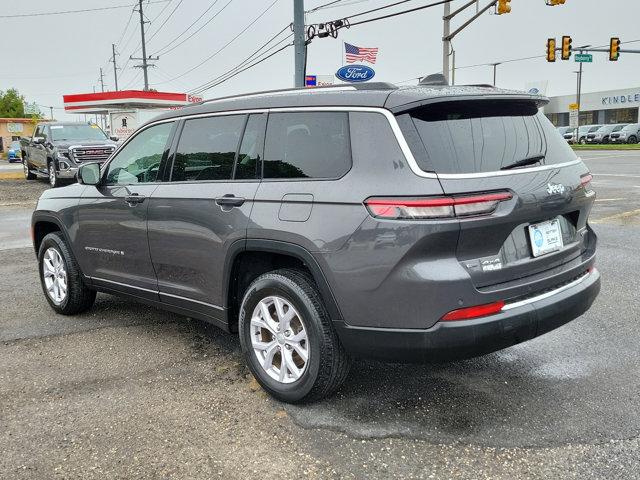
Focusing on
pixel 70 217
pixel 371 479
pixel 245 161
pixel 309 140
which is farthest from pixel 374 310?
pixel 70 217

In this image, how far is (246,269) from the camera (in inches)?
→ 152

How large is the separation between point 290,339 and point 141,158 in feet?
6.86

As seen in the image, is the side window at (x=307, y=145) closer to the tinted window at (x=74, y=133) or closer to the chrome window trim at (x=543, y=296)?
the chrome window trim at (x=543, y=296)

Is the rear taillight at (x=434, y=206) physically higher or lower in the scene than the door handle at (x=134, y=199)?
higher

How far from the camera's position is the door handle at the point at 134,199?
14.6 feet

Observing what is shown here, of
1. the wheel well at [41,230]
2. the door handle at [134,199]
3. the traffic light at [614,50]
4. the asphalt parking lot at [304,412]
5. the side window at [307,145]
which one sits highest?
the traffic light at [614,50]

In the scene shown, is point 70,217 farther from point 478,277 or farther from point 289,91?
point 478,277

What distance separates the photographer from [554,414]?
11.1ft

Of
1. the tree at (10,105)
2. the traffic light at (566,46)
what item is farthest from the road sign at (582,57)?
the tree at (10,105)

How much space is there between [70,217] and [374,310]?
3.25 m

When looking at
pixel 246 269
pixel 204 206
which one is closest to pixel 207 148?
pixel 204 206

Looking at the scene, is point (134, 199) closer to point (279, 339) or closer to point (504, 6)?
point (279, 339)

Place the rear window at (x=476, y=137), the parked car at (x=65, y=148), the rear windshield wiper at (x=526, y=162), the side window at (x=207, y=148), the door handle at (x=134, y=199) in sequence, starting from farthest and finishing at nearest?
the parked car at (x=65, y=148) < the door handle at (x=134, y=199) < the side window at (x=207, y=148) < the rear windshield wiper at (x=526, y=162) < the rear window at (x=476, y=137)

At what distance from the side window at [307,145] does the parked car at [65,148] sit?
14487mm
